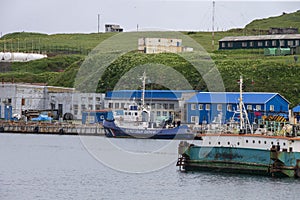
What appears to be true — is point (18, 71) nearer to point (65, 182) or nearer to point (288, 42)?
point (288, 42)

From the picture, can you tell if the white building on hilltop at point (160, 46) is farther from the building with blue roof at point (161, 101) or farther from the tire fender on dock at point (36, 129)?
the tire fender on dock at point (36, 129)

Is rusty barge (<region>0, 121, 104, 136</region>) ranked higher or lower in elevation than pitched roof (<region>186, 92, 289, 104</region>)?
lower

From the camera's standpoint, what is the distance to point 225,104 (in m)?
102

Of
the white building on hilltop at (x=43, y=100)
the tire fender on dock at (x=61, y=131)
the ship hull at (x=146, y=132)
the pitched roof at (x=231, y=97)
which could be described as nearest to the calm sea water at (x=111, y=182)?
the ship hull at (x=146, y=132)

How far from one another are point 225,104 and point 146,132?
11.9m

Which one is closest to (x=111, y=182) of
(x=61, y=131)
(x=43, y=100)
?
(x=61, y=131)

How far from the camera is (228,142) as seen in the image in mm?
58688

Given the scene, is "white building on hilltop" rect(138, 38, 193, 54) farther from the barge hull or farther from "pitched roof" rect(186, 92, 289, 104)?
the barge hull

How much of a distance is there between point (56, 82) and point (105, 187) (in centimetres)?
10436

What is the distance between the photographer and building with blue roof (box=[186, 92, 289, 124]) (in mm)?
100312

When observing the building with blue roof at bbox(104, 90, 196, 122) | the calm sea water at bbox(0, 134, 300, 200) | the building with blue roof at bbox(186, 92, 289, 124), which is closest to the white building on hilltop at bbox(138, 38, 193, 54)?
the building with blue roof at bbox(104, 90, 196, 122)

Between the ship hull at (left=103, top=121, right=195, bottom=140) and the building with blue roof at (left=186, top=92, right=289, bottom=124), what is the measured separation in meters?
5.81

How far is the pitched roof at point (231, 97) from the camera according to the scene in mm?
101000

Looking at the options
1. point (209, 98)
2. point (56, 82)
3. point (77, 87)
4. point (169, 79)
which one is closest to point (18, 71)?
point (56, 82)
